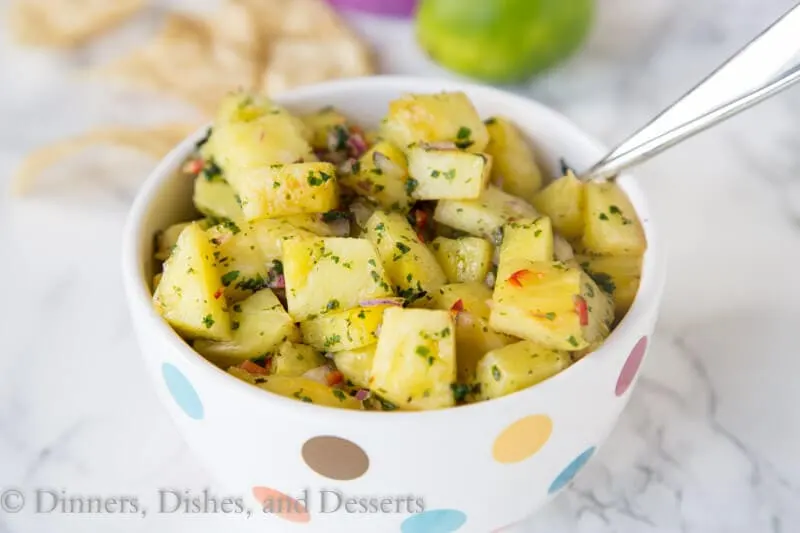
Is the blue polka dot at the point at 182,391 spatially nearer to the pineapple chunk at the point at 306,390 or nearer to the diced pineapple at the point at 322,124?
the pineapple chunk at the point at 306,390

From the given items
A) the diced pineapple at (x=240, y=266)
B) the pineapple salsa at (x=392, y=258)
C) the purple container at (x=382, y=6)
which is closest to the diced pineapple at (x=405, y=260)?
the pineapple salsa at (x=392, y=258)

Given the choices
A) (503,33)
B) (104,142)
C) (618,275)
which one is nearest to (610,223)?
(618,275)

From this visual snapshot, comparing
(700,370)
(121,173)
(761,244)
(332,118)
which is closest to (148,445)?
(332,118)

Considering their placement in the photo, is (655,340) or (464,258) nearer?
(464,258)

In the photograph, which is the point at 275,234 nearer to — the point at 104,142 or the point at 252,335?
the point at 252,335

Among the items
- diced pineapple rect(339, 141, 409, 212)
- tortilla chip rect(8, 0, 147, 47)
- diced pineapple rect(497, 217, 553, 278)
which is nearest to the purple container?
tortilla chip rect(8, 0, 147, 47)

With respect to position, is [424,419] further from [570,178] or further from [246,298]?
[570,178]

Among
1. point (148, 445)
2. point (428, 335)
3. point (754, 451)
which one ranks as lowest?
point (148, 445)
